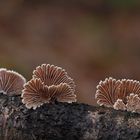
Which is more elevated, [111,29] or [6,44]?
[111,29]

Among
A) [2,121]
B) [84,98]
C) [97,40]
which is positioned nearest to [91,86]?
[84,98]

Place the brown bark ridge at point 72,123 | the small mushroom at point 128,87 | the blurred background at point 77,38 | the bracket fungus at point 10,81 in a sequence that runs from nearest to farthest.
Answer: the brown bark ridge at point 72,123
the small mushroom at point 128,87
the bracket fungus at point 10,81
the blurred background at point 77,38

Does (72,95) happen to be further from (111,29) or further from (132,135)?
(111,29)

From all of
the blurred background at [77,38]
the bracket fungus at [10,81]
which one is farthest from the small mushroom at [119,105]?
the blurred background at [77,38]

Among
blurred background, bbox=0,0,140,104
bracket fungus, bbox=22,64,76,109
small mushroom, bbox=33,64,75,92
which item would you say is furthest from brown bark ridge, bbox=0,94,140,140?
blurred background, bbox=0,0,140,104

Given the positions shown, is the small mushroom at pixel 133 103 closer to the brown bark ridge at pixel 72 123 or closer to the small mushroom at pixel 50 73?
the brown bark ridge at pixel 72 123

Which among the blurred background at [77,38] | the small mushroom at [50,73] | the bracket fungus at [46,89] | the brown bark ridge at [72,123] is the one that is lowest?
the brown bark ridge at [72,123]

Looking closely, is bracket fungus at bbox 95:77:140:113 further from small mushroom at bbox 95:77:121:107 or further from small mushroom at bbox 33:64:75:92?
small mushroom at bbox 33:64:75:92
